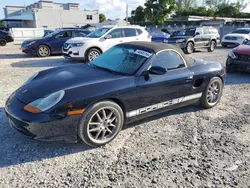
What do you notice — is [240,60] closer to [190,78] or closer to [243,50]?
[243,50]

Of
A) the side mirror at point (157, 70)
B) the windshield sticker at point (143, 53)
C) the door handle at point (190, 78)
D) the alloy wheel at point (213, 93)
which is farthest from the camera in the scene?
the alloy wheel at point (213, 93)

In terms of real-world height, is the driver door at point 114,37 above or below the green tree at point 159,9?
below

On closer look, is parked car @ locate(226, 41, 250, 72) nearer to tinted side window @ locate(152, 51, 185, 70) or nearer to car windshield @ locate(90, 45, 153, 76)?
tinted side window @ locate(152, 51, 185, 70)

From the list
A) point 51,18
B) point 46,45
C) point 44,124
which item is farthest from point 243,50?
point 51,18

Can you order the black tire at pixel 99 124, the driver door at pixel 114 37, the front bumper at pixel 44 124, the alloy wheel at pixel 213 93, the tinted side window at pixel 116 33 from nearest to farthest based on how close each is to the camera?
the front bumper at pixel 44 124 → the black tire at pixel 99 124 → the alloy wheel at pixel 213 93 → the driver door at pixel 114 37 → the tinted side window at pixel 116 33

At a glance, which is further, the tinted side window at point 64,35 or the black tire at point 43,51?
the tinted side window at point 64,35

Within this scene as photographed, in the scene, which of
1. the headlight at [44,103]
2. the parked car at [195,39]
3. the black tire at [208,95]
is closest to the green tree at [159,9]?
the parked car at [195,39]

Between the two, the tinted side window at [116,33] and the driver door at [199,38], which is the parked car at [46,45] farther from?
the driver door at [199,38]

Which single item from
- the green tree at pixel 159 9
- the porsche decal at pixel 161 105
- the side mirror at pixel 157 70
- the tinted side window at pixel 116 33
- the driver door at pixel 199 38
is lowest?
the porsche decal at pixel 161 105

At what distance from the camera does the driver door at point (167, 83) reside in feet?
11.4

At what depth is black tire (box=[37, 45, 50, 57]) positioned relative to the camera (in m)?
11.0

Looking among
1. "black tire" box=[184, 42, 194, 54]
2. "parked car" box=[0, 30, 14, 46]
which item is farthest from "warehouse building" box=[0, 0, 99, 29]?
"black tire" box=[184, 42, 194, 54]

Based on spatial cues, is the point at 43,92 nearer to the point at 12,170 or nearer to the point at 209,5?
the point at 12,170

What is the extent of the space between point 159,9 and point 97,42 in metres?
26.4
